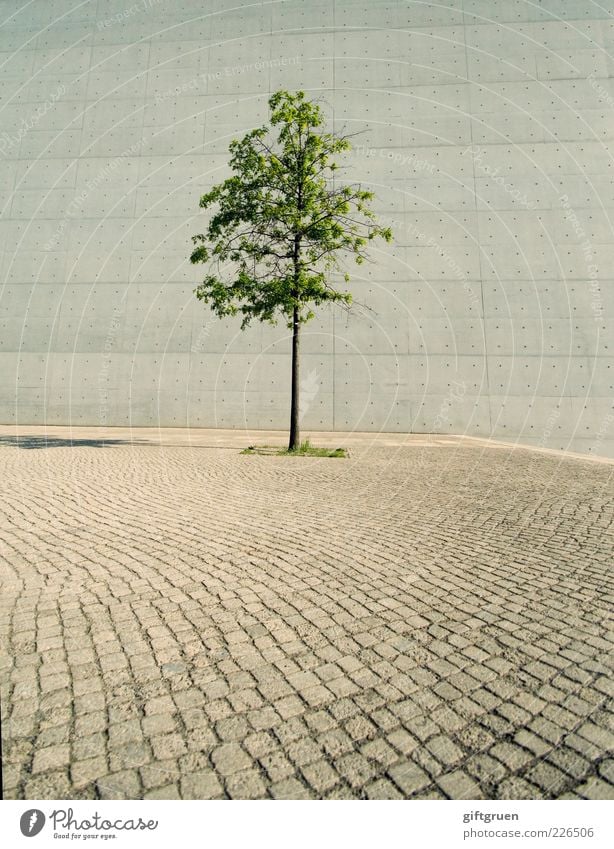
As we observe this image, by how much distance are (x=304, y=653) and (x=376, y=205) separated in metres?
21.2

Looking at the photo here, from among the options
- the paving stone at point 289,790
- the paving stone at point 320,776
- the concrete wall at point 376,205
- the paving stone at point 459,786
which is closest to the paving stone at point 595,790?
the paving stone at point 459,786

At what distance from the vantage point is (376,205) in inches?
807

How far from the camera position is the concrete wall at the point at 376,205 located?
64.3 ft

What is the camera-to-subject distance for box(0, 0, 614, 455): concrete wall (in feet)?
64.3

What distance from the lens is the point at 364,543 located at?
5031mm

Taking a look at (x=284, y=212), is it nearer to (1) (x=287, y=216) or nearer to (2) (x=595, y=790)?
(1) (x=287, y=216)

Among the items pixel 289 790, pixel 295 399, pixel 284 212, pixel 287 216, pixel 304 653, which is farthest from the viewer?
pixel 295 399

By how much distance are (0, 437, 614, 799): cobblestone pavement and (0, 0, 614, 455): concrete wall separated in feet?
47.0

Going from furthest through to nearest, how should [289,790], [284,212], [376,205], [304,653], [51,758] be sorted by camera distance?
[376,205] < [284,212] < [304,653] < [51,758] < [289,790]

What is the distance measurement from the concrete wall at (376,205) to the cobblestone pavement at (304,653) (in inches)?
564

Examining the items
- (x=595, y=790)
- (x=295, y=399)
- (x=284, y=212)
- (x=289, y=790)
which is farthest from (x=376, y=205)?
(x=289, y=790)

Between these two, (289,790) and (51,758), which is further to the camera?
(51,758)

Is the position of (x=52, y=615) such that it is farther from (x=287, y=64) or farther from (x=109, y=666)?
(x=287, y=64)

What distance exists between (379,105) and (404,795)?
2516cm
